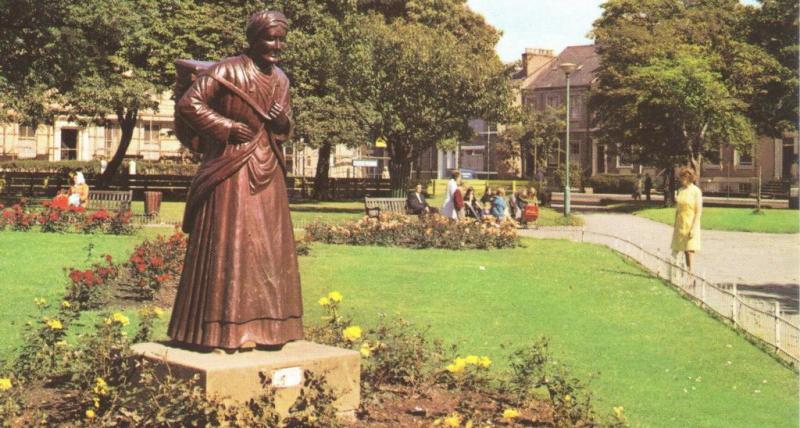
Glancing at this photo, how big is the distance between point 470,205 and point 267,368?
23797 mm

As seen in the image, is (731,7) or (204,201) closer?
(204,201)

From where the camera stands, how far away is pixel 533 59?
288 feet

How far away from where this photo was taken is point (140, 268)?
1303 centimetres

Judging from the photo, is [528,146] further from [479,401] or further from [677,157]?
[479,401]

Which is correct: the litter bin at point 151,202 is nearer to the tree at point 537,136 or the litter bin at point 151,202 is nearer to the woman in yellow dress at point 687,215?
the woman in yellow dress at point 687,215

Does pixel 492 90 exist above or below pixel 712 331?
above

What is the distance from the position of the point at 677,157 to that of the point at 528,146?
3270 centimetres

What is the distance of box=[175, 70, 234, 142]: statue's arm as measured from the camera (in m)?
6.78

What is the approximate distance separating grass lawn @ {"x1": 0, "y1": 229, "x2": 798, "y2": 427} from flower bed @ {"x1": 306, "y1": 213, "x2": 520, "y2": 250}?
906 millimetres

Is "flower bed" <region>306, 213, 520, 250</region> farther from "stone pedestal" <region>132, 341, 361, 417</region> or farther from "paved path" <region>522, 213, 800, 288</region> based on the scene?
"stone pedestal" <region>132, 341, 361, 417</region>

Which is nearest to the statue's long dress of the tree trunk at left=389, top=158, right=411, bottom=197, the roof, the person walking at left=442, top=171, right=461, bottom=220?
the person walking at left=442, top=171, right=461, bottom=220

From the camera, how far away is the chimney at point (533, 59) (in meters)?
87.4

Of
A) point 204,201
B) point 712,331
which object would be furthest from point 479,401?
point 712,331

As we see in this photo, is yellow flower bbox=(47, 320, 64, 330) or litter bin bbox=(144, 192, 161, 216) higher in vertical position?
litter bin bbox=(144, 192, 161, 216)
